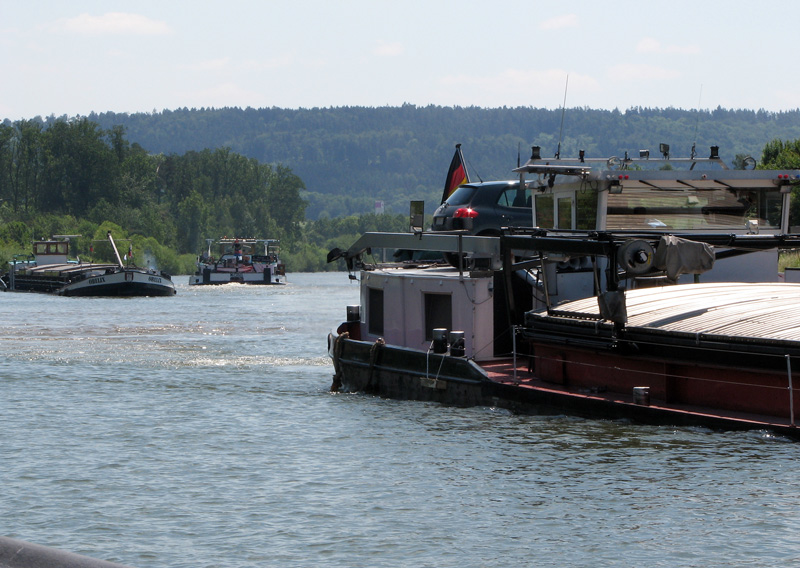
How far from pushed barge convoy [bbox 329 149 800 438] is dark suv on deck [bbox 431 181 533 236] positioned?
1722 mm

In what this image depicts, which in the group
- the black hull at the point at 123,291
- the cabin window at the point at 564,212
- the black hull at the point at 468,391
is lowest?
the black hull at the point at 123,291

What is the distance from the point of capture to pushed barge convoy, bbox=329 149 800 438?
666 inches

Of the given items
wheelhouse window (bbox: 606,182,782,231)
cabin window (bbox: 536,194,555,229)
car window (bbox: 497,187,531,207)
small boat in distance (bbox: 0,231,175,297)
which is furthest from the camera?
small boat in distance (bbox: 0,231,175,297)

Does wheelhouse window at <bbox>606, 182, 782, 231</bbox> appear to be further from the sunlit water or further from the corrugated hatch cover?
the sunlit water

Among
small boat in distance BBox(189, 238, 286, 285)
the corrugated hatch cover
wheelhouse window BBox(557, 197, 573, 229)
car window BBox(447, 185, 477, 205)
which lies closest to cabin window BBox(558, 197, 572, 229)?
wheelhouse window BBox(557, 197, 573, 229)

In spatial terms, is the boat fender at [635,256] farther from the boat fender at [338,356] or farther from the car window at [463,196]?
the car window at [463,196]

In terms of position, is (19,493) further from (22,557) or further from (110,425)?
(22,557)

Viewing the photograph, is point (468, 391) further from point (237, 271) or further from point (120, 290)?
point (237, 271)

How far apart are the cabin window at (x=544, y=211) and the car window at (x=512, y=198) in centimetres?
451

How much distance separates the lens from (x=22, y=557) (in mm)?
7652

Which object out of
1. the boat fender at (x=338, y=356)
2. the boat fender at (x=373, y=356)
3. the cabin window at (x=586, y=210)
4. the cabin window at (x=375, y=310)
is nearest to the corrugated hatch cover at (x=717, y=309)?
the cabin window at (x=586, y=210)

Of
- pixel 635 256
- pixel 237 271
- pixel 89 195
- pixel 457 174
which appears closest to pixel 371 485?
pixel 635 256

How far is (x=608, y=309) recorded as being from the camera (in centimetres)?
1725

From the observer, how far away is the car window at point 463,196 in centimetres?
2797
